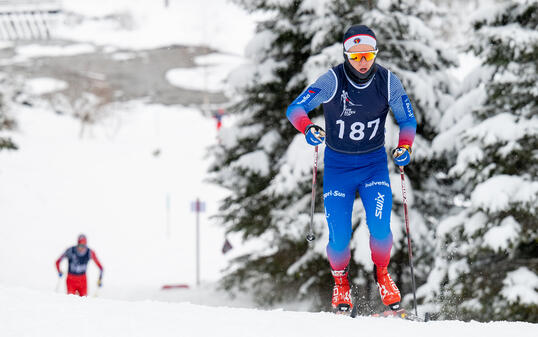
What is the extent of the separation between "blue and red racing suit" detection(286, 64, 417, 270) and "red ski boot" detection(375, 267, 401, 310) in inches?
4.8

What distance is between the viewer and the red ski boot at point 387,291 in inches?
209

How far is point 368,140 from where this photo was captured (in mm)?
5352

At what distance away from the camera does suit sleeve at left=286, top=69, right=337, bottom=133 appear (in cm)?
521

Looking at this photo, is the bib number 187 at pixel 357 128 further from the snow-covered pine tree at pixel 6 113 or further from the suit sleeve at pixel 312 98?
the snow-covered pine tree at pixel 6 113

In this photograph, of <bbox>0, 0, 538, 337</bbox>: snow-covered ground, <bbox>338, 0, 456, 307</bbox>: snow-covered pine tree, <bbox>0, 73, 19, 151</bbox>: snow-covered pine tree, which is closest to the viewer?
<bbox>0, 0, 538, 337</bbox>: snow-covered ground

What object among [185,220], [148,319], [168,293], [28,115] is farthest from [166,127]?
[148,319]

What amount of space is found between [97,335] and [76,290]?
924cm

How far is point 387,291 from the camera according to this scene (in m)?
5.35

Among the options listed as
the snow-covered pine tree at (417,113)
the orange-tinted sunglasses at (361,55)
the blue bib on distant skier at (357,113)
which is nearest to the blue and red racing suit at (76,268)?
the snow-covered pine tree at (417,113)

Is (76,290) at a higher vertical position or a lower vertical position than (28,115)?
lower

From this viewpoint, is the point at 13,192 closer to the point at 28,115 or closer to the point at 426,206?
the point at 28,115

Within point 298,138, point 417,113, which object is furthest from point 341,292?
point 417,113

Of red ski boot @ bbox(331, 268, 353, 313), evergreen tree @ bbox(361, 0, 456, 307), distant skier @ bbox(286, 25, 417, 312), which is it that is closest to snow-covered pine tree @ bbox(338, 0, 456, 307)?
evergreen tree @ bbox(361, 0, 456, 307)

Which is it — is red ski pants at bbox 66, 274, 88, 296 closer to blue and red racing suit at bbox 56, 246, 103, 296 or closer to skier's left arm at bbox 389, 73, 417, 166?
blue and red racing suit at bbox 56, 246, 103, 296
